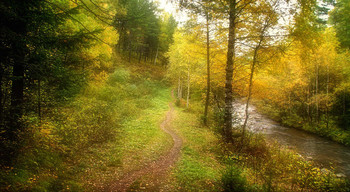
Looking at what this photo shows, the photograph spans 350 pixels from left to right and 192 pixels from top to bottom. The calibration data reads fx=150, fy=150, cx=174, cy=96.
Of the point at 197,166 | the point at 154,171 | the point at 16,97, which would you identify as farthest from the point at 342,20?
the point at 16,97

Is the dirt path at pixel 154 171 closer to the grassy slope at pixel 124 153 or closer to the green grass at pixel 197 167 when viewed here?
the grassy slope at pixel 124 153

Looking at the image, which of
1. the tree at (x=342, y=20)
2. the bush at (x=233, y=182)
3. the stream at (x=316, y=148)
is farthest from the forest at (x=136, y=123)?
the tree at (x=342, y=20)

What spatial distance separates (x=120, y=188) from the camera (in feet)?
16.5

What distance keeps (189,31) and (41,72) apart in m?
8.60

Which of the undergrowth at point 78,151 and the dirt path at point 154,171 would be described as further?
the dirt path at point 154,171

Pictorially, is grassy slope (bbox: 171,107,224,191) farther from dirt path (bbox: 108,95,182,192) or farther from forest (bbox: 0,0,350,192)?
dirt path (bbox: 108,95,182,192)

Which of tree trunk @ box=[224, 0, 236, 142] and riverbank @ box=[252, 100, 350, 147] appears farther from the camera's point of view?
riverbank @ box=[252, 100, 350, 147]

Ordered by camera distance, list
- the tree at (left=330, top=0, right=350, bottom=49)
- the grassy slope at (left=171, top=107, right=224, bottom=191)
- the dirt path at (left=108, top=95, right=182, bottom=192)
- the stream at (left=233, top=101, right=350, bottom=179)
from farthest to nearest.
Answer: the tree at (left=330, top=0, right=350, bottom=49) < the stream at (left=233, top=101, right=350, bottom=179) < the grassy slope at (left=171, top=107, right=224, bottom=191) < the dirt path at (left=108, top=95, right=182, bottom=192)

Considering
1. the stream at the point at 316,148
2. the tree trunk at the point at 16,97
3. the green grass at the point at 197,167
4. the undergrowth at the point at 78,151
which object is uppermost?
the tree trunk at the point at 16,97

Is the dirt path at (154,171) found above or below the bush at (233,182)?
below

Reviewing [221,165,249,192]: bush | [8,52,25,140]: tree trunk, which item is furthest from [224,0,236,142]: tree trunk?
[8,52,25,140]: tree trunk

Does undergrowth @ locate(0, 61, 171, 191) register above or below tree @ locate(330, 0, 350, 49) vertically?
below

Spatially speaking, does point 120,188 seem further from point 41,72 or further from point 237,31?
point 237,31

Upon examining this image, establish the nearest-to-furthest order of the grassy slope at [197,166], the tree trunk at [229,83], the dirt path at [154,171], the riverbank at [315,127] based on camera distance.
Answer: the dirt path at [154,171] < the grassy slope at [197,166] < the tree trunk at [229,83] < the riverbank at [315,127]
